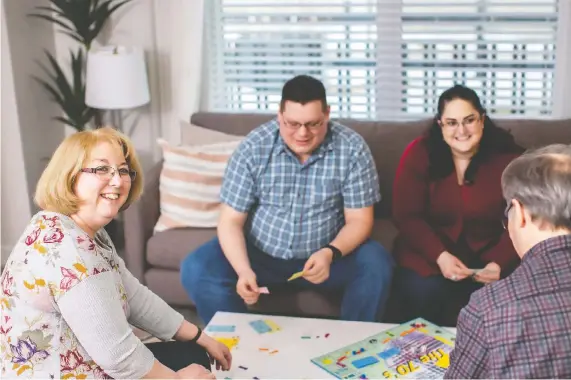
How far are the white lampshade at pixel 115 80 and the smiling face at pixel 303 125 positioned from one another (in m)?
1.10

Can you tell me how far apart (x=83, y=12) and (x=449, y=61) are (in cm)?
175

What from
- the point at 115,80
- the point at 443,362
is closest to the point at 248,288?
the point at 443,362

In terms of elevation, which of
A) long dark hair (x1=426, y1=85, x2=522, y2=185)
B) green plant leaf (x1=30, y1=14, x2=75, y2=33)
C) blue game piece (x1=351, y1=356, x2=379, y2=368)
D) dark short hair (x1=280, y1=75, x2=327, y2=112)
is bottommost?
blue game piece (x1=351, y1=356, x2=379, y2=368)

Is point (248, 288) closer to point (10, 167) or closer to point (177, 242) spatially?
point (177, 242)

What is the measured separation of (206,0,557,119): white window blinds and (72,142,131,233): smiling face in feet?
6.49

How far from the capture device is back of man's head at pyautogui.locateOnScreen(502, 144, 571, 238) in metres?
1.28

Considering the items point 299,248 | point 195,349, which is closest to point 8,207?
point 299,248

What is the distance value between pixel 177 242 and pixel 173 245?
20mm

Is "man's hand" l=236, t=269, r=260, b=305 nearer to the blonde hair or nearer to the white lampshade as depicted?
the blonde hair

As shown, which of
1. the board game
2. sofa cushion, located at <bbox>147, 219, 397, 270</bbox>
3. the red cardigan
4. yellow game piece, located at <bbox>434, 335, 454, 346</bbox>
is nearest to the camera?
the board game

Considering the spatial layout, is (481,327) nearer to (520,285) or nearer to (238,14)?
(520,285)

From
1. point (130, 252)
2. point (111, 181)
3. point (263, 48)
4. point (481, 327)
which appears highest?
point (263, 48)

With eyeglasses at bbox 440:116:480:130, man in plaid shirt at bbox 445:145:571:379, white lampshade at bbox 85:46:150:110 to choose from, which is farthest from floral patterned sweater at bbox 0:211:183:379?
white lampshade at bbox 85:46:150:110

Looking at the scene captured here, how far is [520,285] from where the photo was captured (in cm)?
126
